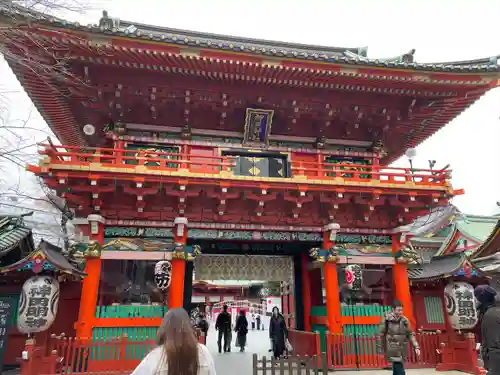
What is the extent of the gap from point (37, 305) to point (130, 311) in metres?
2.29

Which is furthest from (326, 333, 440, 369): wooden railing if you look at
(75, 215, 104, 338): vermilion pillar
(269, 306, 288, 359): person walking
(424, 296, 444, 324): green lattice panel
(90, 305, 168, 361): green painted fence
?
(75, 215, 104, 338): vermilion pillar

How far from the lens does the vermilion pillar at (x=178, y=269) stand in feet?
32.1

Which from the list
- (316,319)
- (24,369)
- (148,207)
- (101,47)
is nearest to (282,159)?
(148,207)

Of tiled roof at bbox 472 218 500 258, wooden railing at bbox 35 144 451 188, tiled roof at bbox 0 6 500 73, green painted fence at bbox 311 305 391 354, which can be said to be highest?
tiled roof at bbox 0 6 500 73

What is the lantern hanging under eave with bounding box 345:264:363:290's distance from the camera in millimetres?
10484

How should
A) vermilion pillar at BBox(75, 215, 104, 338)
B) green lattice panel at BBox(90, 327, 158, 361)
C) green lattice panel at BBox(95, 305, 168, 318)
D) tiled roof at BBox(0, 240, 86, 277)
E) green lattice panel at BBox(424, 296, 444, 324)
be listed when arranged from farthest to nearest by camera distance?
1. green lattice panel at BBox(424, 296, 444, 324)
2. green lattice panel at BBox(95, 305, 168, 318)
3. vermilion pillar at BBox(75, 215, 104, 338)
4. green lattice panel at BBox(90, 327, 158, 361)
5. tiled roof at BBox(0, 240, 86, 277)

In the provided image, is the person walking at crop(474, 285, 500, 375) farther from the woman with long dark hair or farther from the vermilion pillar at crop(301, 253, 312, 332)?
the vermilion pillar at crop(301, 253, 312, 332)

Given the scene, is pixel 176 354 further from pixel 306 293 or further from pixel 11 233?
pixel 306 293

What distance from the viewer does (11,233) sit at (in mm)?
10977

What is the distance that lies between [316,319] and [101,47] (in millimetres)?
10825

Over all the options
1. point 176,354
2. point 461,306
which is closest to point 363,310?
point 461,306

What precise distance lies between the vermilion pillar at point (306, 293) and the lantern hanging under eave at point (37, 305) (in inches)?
327

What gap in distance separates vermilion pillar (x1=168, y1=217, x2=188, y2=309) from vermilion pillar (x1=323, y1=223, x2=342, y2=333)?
14.7 feet

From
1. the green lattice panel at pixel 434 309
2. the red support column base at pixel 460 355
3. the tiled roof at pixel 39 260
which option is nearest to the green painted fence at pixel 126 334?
the tiled roof at pixel 39 260
